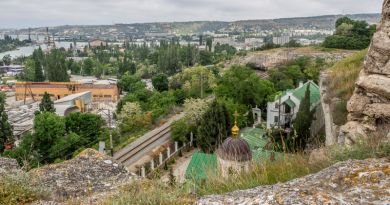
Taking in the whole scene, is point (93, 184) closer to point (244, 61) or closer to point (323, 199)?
point (323, 199)

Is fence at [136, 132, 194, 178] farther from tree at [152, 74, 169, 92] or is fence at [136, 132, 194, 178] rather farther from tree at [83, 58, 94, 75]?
tree at [83, 58, 94, 75]

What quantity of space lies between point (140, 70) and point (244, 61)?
32809 millimetres

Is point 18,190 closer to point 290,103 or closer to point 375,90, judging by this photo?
point 375,90

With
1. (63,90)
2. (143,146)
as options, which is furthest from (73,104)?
(143,146)

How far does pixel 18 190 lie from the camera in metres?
4.22

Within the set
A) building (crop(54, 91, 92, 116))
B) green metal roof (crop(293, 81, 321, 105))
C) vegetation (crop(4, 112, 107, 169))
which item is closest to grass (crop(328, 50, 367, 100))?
green metal roof (crop(293, 81, 321, 105))

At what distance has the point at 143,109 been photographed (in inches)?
1372

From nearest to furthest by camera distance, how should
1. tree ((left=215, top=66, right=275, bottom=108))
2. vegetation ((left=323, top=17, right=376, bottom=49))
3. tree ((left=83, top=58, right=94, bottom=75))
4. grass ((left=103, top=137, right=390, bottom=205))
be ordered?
1. grass ((left=103, top=137, right=390, bottom=205))
2. tree ((left=215, top=66, right=275, bottom=108))
3. vegetation ((left=323, top=17, right=376, bottom=49))
4. tree ((left=83, top=58, right=94, bottom=75))

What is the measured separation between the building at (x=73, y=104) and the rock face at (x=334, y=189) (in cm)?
4289

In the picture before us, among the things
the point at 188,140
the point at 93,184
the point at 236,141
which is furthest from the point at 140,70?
the point at 93,184

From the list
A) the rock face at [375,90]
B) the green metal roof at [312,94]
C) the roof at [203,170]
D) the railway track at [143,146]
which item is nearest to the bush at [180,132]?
the railway track at [143,146]

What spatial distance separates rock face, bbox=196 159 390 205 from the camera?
116 inches

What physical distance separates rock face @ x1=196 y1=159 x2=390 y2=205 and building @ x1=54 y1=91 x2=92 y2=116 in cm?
4289

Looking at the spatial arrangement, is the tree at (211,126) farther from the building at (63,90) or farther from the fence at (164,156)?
the building at (63,90)
